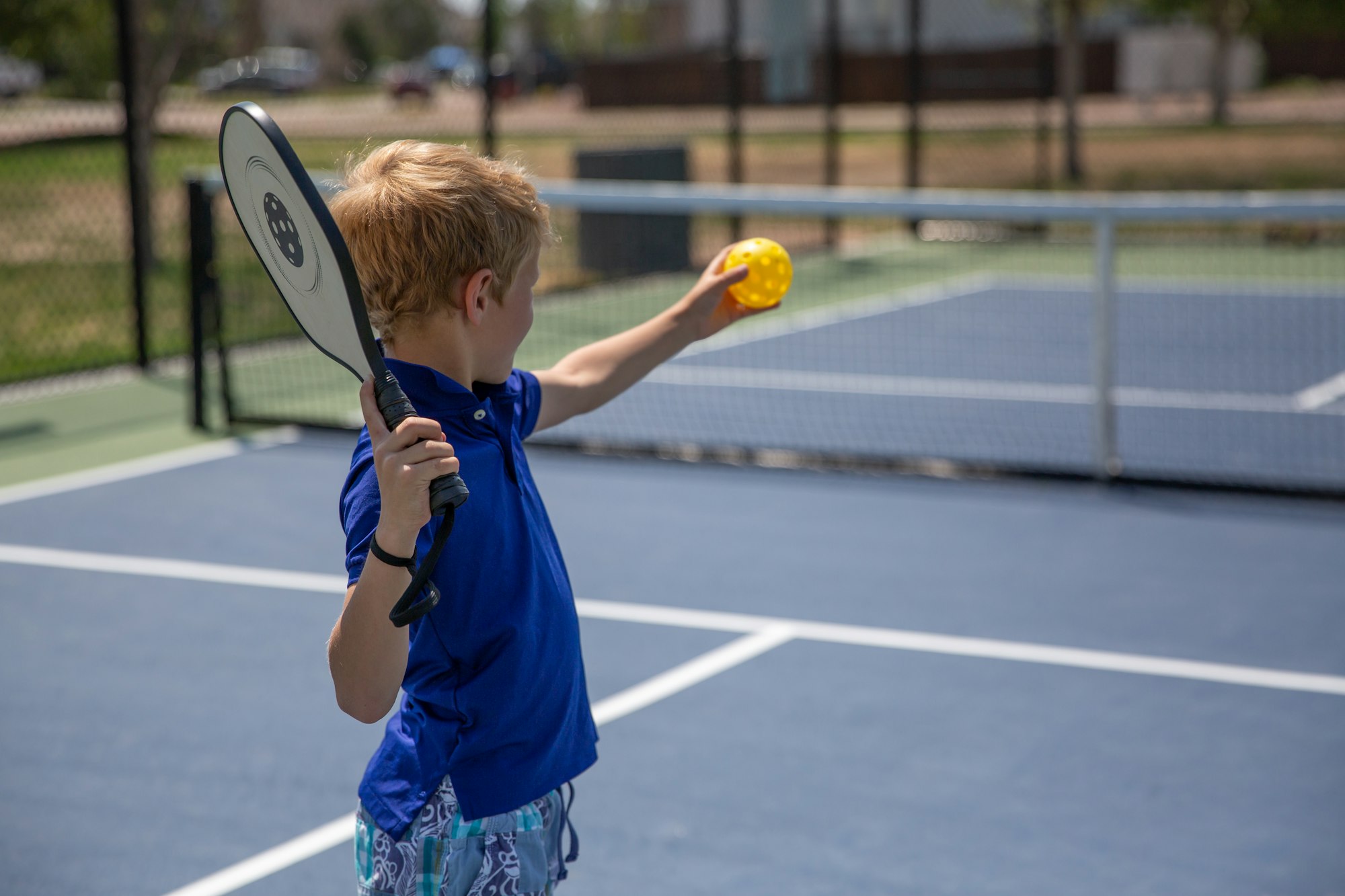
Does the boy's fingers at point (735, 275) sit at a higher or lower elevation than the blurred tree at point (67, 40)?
lower

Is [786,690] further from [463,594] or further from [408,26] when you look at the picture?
[408,26]

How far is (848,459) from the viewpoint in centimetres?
777

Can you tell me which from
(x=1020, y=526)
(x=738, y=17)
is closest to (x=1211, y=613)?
(x=1020, y=526)

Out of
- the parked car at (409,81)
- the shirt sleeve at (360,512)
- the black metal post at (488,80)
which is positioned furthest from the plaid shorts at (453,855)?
the parked car at (409,81)

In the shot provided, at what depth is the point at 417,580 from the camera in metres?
1.75

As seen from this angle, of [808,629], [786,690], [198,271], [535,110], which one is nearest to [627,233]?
[535,110]

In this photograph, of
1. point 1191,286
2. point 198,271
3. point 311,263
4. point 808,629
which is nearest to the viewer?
point 311,263

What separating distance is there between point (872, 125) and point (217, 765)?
1622cm

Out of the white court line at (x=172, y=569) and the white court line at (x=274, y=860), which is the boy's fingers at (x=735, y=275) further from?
the white court line at (x=172, y=569)

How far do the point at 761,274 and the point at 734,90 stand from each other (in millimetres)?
13236

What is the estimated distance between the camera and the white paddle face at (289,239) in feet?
5.90

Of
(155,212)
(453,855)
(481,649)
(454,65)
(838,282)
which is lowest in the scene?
(453,855)

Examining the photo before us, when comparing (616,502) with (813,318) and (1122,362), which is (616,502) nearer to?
(1122,362)

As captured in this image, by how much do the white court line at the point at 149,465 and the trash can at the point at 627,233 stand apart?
5948mm
